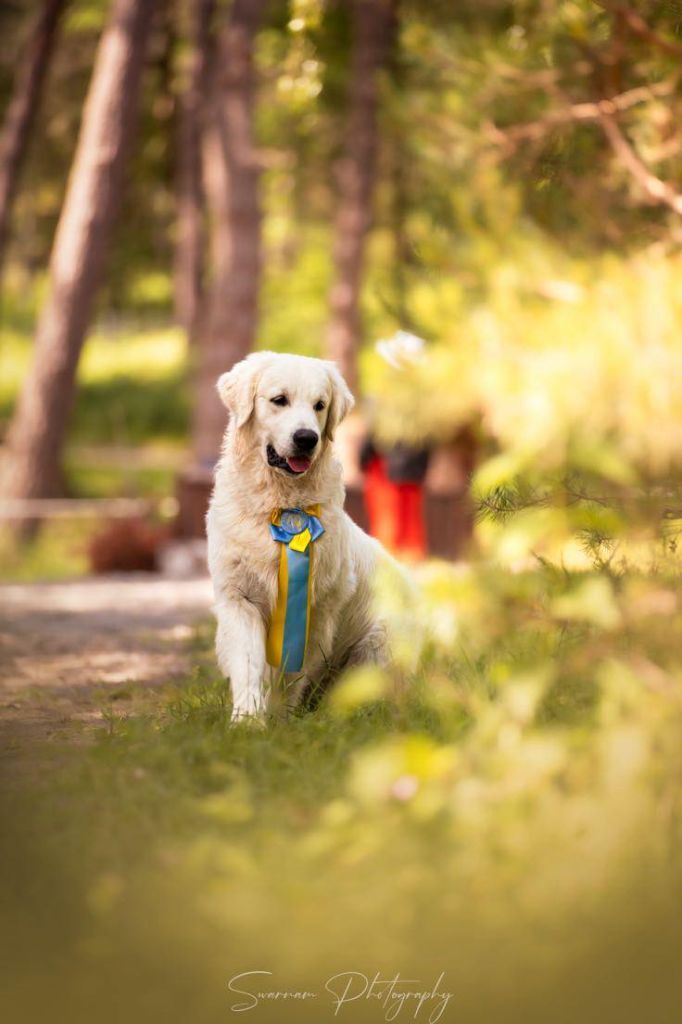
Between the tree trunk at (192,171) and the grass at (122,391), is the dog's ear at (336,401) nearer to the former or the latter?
the tree trunk at (192,171)

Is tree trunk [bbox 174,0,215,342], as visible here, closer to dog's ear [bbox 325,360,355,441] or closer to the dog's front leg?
dog's ear [bbox 325,360,355,441]

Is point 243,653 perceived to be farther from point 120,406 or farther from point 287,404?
point 120,406

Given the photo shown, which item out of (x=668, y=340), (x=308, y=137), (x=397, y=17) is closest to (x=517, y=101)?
(x=668, y=340)

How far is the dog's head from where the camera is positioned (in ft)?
15.9

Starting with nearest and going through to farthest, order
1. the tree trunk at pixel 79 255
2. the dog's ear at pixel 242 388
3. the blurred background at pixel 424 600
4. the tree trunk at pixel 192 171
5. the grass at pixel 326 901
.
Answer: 1. the grass at pixel 326 901
2. the blurred background at pixel 424 600
3. the dog's ear at pixel 242 388
4. the tree trunk at pixel 79 255
5. the tree trunk at pixel 192 171

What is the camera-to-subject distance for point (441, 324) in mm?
11414

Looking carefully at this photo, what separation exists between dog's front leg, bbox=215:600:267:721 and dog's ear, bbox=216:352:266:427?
718 millimetres

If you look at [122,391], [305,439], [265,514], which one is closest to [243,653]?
[265,514]

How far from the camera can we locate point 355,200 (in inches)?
741

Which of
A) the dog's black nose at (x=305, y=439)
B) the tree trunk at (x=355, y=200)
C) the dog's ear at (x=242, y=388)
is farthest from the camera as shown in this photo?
the tree trunk at (x=355, y=200)

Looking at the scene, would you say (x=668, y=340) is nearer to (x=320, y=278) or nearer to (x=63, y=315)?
(x=63, y=315)

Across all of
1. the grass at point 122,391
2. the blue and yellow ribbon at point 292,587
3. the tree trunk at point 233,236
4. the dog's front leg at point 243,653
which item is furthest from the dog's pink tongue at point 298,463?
the grass at point 122,391

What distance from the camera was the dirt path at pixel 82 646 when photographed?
17.9ft

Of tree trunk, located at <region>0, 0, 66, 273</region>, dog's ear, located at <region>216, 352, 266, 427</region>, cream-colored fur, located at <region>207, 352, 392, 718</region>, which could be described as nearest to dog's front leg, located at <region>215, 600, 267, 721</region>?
cream-colored fur, located at <region>207, 352, 392, 718</region>
